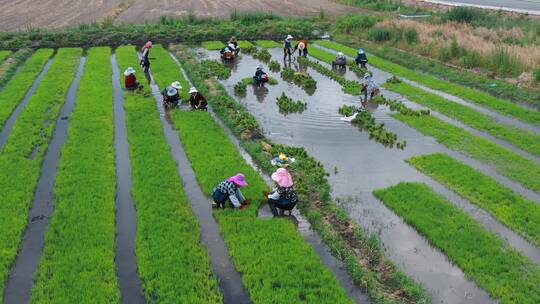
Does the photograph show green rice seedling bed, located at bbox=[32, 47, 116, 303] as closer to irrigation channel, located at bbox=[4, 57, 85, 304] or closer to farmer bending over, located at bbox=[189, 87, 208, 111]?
irrigation channel, located at bbox=[4, 57, 85, 304]

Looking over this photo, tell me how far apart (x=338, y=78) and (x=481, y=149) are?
10126 mm

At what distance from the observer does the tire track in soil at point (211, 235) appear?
910 cm

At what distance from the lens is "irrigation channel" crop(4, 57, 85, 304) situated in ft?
29.7

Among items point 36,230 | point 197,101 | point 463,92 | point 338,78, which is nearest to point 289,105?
point 197,101

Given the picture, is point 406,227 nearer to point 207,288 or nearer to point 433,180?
point 433,180

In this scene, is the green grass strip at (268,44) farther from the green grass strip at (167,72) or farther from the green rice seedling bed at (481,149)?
the green rice seedling bed at (481,149)

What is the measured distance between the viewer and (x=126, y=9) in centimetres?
4900

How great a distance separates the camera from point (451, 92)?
870 inches

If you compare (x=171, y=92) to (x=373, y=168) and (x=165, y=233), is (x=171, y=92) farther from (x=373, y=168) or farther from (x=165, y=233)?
(x=165, y=233)

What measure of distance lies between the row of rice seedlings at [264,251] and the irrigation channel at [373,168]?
191 centimetres

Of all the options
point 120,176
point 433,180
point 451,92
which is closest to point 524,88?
point 451,92

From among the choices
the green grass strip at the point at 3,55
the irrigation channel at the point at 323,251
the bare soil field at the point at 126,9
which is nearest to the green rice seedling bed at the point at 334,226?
the irrigation channel at the point at 323,251

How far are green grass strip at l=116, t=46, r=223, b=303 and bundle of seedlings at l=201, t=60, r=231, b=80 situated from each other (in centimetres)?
875

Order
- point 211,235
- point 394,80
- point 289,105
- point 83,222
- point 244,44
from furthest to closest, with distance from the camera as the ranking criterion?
point 244,44, point 394,80, point 289,105, point 83,222, point 211,235
